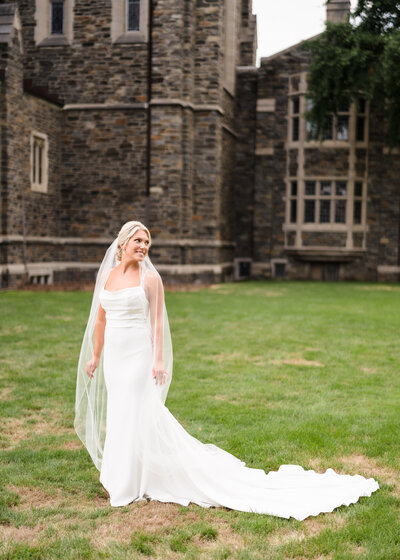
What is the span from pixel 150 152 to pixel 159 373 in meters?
17.4

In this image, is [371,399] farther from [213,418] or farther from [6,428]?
[6,428]

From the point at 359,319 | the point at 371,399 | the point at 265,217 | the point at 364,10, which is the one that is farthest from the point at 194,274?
the point at 371,399

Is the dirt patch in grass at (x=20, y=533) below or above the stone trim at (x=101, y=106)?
below

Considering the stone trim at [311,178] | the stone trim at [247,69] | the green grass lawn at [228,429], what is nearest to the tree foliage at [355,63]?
the stone trim at [311,178]

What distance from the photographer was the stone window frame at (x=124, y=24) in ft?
70.6

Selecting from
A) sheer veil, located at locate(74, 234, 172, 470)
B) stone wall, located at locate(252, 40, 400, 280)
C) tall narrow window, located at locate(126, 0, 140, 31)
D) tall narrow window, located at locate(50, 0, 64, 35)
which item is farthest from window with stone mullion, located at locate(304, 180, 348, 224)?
sheer veil, located at locate(74, 234, 172, 470)

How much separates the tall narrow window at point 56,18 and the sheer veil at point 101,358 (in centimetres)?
1975

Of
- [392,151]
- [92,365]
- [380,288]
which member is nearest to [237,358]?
[92,365]

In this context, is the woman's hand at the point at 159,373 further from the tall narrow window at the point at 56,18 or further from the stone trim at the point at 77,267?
the tall narrow window at the point at 56,18

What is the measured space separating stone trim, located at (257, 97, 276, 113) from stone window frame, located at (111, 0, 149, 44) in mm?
6124

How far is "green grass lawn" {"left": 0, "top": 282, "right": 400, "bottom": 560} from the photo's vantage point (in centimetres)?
384

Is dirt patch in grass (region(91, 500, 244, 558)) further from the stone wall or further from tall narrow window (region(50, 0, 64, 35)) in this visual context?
the stone wall

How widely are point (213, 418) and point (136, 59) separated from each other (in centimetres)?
1763

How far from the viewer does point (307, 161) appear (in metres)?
25.0
